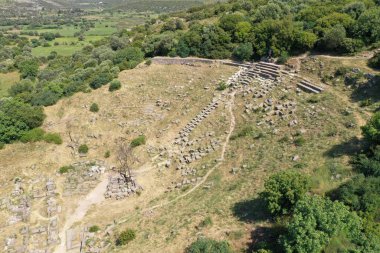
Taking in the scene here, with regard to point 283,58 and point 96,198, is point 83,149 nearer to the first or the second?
point 96,198

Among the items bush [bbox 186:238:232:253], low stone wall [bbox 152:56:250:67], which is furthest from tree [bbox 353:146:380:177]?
low stone wall [bbox 152:56:250:67]

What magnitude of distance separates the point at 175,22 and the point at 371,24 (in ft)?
142

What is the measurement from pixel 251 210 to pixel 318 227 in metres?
6.93

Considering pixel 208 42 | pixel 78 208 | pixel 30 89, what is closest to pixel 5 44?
pixel 30 89

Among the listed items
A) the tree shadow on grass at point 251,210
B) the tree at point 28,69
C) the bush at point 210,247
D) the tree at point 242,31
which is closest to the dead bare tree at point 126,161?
the tree shadow on grass at point 251,210

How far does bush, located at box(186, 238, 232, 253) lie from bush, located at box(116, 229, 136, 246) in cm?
673

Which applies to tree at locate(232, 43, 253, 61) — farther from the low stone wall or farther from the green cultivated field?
the green cultivated field

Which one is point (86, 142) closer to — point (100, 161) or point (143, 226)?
point (100, 161)

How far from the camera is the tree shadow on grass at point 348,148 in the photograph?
91.6ft

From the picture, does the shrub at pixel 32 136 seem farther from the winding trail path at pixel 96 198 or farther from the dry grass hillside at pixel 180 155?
the winding trail path at pixel 96 198

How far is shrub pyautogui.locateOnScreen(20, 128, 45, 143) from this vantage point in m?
42.0

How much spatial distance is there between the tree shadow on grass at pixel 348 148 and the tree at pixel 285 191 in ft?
21.9

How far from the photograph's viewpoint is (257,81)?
144 ft

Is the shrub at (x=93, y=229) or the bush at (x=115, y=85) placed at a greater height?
the bush at (x=115, y=85)
